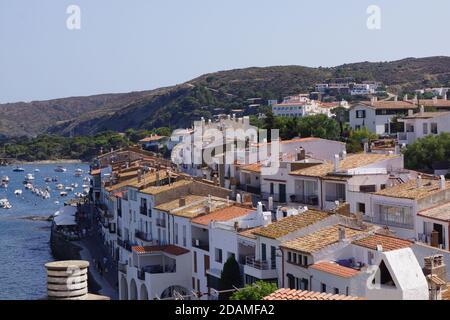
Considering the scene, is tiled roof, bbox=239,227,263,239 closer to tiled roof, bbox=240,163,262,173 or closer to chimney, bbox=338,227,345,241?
chimney, bbox=338,227,345,241

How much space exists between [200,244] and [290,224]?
505 cm

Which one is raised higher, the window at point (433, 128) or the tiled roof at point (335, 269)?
the window at point (433, 128)

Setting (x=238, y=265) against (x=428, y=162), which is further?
(x=428, y=162)

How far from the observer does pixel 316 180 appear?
94.7 feet

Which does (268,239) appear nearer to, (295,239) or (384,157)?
(295,239)

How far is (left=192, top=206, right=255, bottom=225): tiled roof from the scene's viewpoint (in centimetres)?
2553

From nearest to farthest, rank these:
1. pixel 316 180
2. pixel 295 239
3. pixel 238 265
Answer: pixel 295 239 → pixel 238 265 → pixel 316 180

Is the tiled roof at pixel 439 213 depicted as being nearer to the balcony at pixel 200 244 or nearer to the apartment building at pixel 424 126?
the balcony at pixel 200 244

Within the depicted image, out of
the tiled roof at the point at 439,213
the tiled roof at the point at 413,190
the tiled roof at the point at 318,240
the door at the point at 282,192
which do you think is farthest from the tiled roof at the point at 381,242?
the door at the point at 282,192

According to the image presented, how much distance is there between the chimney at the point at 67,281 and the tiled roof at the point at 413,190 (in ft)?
57.7

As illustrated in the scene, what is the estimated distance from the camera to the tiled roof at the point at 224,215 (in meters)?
25.5

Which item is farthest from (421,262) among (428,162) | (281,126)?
(281,126)

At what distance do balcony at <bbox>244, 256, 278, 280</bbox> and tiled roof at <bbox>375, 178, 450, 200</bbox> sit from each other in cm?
455
